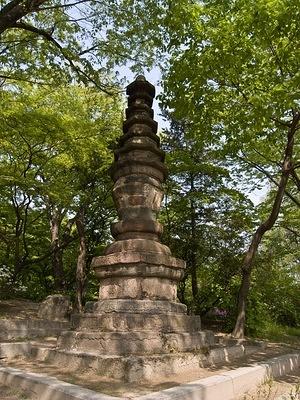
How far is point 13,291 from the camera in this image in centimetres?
1933

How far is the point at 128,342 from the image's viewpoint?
614 centimetres

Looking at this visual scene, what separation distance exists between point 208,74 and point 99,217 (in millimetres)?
11477

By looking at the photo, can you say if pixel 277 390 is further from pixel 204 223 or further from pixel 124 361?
pixel 204 223

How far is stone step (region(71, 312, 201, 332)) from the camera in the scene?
650cm

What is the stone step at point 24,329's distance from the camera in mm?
9570

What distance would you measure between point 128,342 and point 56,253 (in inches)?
519

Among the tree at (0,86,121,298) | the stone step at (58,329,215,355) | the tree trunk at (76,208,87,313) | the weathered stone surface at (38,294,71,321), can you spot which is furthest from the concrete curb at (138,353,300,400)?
the tree trunk at (76,208,87,313)

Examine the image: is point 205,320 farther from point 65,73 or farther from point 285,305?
point 65,73

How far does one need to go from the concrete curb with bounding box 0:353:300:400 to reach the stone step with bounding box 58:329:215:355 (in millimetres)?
1017

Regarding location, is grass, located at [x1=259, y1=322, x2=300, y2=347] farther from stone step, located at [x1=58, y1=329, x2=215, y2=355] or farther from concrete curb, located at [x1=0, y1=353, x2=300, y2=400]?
stone step, located at [x1=58, y1=329, x2=215, y2=355]

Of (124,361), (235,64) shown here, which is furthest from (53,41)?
(124,361)

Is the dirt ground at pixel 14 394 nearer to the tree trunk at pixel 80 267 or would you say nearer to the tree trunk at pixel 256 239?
the tree trunk at pixel 256 239

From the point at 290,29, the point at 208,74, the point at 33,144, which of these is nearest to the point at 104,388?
the point at 208,74

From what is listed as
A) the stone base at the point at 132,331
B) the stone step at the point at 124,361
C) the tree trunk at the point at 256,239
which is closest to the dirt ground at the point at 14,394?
the stone step at the point at 124,361
